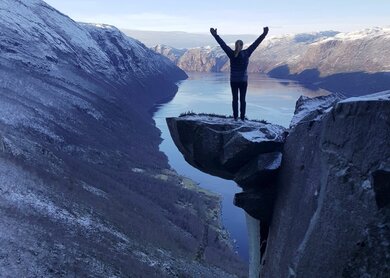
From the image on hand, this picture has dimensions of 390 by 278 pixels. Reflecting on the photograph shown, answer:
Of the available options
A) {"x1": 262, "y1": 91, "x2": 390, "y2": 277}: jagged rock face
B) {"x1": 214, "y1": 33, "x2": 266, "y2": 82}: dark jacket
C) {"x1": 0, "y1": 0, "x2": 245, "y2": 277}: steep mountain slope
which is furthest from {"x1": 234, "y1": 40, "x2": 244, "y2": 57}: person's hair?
{"x1": 0, "y1": 0, "x2": 245, "y2": 277}: steep mountain slope

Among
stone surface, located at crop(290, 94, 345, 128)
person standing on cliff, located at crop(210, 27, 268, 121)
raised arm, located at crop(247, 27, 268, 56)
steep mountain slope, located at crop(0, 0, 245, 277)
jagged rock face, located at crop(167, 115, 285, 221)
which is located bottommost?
steep mountain slope, located at crop(0, 0, 245, 277)

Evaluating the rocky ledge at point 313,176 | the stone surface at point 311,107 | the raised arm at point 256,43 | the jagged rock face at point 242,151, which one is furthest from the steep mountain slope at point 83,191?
the stone surface at point 311,107

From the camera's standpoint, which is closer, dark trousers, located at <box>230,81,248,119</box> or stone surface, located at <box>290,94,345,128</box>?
stone surface, located at <box>290,94,345,128</box>

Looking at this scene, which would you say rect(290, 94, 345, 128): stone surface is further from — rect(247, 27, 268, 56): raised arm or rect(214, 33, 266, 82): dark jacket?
rect(247, 27, 268, 56): raised arm

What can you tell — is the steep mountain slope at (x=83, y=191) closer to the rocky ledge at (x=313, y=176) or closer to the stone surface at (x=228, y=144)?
the stone surface at (x=228, y=144)

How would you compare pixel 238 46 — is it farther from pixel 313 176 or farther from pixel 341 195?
pixel 341 195

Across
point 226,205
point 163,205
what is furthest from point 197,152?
point 226,205

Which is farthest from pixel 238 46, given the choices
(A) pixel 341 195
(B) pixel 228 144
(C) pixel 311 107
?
(A) pixel 341 195
